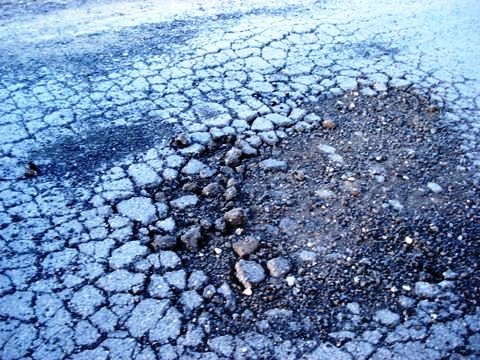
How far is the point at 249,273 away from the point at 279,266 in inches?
6.7

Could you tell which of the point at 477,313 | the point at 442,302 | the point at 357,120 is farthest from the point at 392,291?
the point at 357,120

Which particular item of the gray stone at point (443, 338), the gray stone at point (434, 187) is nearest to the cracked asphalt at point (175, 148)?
the gray stone at point (443, 338)

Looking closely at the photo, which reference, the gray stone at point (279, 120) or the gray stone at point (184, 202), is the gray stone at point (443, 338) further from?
the gray stone at point (279, 120)

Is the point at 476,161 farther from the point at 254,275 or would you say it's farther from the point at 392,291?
the point at 254,275

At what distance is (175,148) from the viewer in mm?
3271

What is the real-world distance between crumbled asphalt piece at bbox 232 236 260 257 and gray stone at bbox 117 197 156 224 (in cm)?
54

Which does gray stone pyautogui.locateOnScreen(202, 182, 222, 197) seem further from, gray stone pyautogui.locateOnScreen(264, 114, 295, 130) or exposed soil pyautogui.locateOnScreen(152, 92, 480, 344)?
gray stone pyautogui.locateOnScreen(264, 114, 295, 130)

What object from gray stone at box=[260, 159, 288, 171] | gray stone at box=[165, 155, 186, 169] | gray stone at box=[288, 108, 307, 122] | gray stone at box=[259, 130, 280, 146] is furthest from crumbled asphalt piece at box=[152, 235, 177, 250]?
gray stone at box=[288, 108, 307, 122]

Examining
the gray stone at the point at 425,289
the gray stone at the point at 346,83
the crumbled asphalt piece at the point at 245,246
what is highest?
the gray stone at the point at 346,83

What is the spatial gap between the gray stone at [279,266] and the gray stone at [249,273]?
53mm

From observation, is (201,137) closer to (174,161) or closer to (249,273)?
(174,161)

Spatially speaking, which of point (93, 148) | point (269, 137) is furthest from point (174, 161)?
point (269, 137)

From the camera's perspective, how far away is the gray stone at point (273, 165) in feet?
10.3

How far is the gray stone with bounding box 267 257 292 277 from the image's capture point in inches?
97.3
